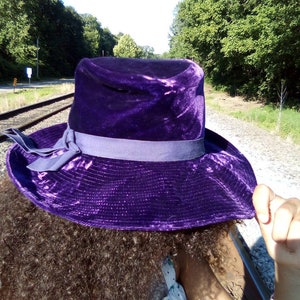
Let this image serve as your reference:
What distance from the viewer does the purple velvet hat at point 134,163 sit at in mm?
1016

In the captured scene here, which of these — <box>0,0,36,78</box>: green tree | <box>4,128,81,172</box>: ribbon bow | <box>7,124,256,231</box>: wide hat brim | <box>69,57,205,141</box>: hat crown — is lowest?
<box>0,0,36,78</box>: green tree

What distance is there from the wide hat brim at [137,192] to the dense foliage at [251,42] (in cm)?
1678

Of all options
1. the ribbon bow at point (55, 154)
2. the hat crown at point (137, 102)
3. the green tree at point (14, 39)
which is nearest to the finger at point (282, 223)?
the hat crown at point (137, 102)

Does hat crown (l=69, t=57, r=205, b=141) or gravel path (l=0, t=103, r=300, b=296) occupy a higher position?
hat crown (l=69, t=57, r=205, b=141)

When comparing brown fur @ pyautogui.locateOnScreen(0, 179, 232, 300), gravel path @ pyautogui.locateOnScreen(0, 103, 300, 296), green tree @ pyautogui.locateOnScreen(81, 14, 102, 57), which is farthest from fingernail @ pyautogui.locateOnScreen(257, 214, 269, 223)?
green tree @ pyautogui.locateOnScreen(81, 14, 102, 57)

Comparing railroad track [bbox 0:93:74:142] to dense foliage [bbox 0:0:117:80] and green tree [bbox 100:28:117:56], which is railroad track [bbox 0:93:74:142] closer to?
dense foliage [bbox 0:0:117:80]

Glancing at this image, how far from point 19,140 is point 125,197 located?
472mm

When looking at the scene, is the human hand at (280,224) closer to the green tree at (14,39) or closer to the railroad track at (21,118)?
the railroad track at (21,118)

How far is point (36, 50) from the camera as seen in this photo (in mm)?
52562

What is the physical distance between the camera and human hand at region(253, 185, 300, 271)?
0.90m

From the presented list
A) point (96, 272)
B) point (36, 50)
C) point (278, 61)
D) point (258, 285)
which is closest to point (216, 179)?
point (96, 272)

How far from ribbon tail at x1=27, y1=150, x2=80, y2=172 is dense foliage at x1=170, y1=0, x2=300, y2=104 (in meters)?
16.9

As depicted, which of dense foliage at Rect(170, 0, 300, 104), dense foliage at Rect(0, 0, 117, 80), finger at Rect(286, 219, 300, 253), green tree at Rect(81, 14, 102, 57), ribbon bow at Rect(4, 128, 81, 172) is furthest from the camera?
green tree at Rect(81, 14, 102, 57)

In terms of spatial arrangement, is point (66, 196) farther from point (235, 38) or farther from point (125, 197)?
point (235, 38)
